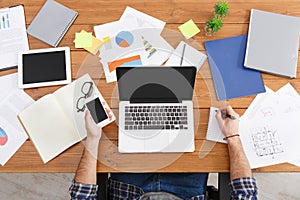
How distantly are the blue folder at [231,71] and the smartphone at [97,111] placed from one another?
43 centimetres

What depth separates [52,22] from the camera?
1.40 metres

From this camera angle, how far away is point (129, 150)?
1.23 m

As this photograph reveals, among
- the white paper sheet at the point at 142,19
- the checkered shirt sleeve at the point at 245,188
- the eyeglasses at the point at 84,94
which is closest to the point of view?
the checkered shirt sleeve at the point at 245,188

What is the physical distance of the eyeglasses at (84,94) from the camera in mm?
1284

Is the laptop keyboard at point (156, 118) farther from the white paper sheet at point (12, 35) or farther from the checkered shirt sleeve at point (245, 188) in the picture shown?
the white paper sheet at point (12, 35)

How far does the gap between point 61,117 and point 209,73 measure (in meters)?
0.57

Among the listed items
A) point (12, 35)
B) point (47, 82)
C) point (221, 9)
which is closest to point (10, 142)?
point (47, 82)

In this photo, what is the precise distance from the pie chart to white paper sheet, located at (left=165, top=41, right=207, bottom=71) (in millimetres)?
176

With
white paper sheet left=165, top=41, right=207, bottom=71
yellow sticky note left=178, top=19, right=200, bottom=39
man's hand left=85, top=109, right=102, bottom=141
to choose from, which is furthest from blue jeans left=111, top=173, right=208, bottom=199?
yellow sticky note left=178, top=19, right=200, bottom=39

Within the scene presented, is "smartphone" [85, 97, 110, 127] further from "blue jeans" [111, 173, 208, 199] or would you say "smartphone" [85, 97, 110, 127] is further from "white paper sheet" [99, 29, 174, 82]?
"blue jeans" [111, 173, 208, 199]

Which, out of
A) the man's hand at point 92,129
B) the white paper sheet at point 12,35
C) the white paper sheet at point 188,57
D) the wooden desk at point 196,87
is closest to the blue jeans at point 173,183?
the wooden desk at point 196,87

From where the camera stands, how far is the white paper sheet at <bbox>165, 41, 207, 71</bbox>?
A: 4.39 ft

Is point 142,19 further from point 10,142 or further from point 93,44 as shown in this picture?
point 10,142

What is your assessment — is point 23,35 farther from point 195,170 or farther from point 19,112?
point 195,170
